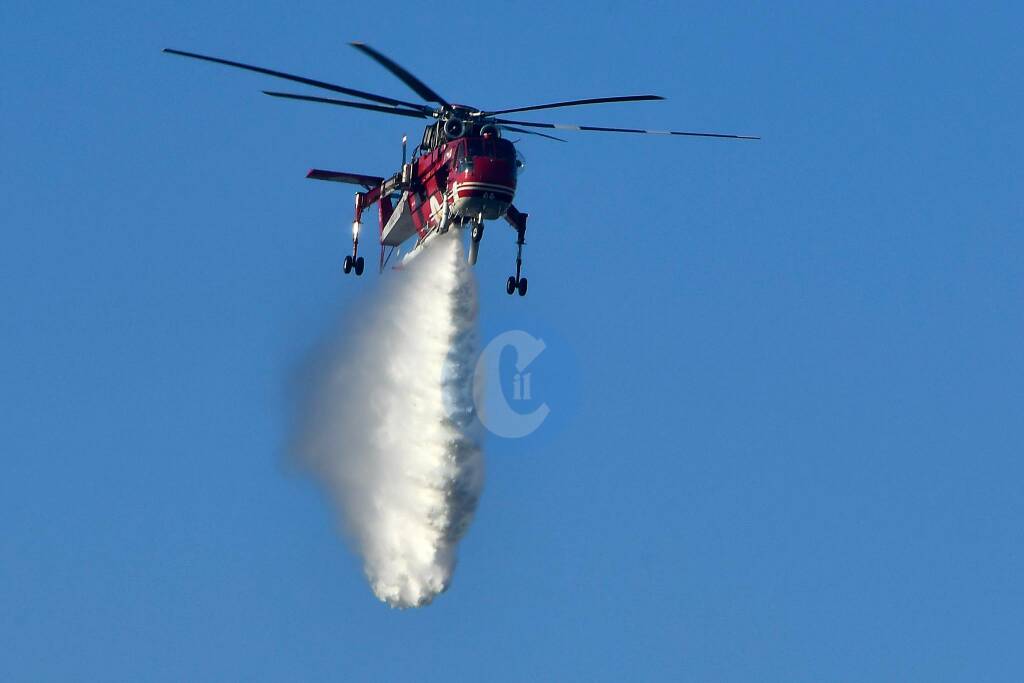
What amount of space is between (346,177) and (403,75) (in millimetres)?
12335

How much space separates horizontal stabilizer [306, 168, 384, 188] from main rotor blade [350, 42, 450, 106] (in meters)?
7.95

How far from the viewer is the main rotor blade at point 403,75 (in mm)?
59709

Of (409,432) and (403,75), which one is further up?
(403,75)

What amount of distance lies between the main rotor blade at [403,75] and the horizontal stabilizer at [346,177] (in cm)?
795

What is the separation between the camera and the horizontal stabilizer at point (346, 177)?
243ft

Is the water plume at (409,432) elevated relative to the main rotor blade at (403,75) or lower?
lower

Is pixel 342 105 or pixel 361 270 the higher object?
pixel 342 105

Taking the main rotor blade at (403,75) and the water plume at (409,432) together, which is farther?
the water plume at (409,432)

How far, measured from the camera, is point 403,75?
6228cm

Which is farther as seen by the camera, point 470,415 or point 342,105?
point 470,415

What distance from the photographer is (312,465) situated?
7631 centimetres

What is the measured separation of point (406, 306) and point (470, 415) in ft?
12.8

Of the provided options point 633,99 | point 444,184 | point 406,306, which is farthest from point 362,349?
point 633,99

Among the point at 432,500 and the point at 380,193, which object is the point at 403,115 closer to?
the point at 380,193
